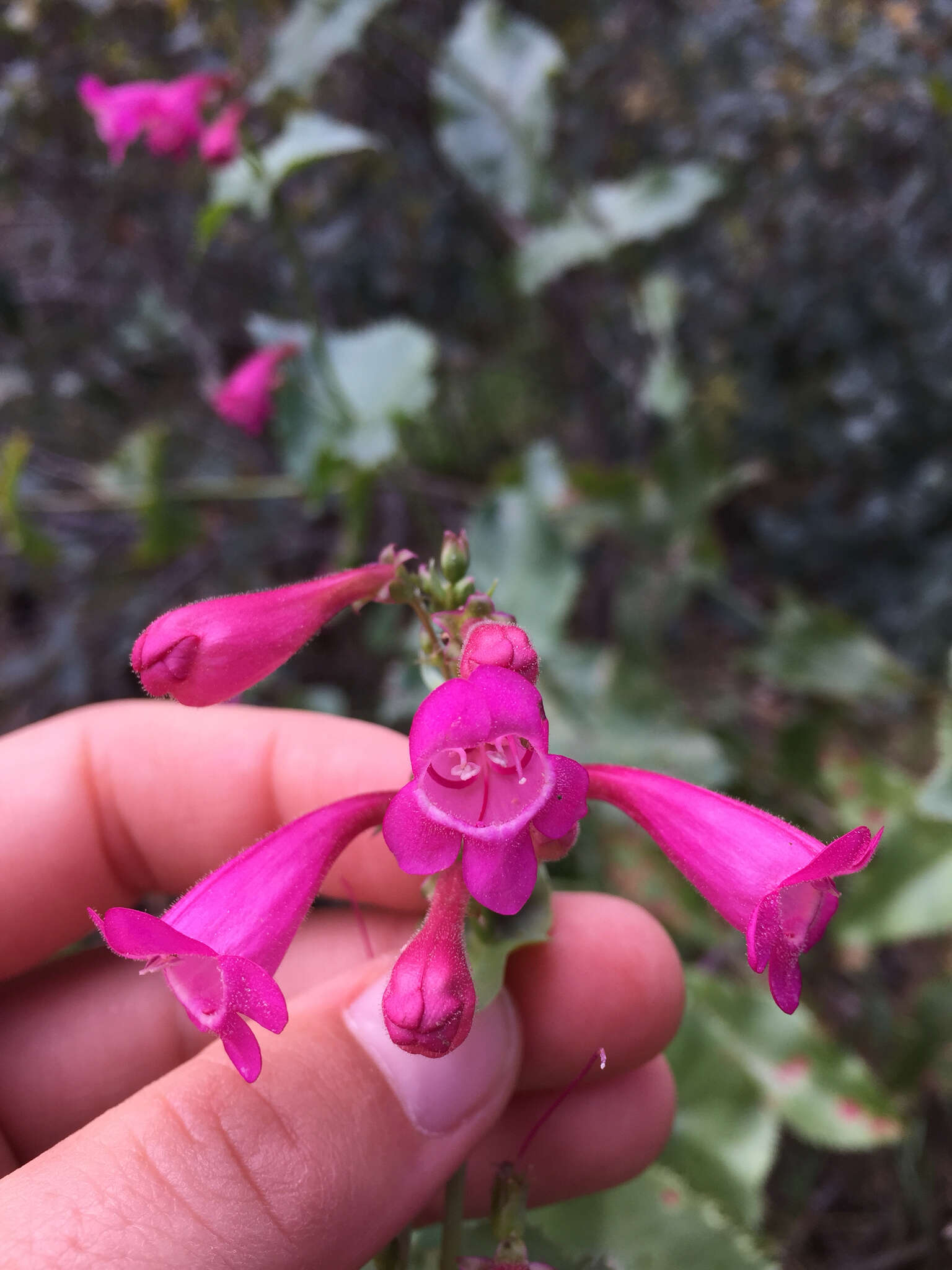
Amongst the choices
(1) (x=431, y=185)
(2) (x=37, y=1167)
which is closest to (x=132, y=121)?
(1) (x=431, y=185)

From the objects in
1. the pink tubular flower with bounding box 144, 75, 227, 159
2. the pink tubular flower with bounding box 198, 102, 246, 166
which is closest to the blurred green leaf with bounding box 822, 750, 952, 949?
the pink tubular flower with bounding box 198, 102, 246, 166

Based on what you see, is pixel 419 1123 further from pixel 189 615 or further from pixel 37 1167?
pixel 189 615

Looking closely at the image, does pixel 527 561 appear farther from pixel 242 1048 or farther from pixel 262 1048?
pixel 242 1048

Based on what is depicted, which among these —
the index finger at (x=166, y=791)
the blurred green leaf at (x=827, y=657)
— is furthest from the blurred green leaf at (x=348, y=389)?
the blurred green leaf at (x=827, y=657)

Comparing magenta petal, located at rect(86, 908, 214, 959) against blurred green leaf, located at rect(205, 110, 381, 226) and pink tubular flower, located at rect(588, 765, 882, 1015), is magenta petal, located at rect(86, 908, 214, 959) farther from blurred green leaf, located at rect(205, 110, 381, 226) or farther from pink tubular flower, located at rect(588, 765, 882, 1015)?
blurred green leaf, located at rect(205, 110, 381, 226)

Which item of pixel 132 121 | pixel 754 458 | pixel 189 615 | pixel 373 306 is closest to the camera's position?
pixel 189 615

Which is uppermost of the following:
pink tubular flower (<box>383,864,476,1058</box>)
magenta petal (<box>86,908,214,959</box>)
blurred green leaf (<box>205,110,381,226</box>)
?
blurred green leaf (<box>205,110,381,226</box>)
